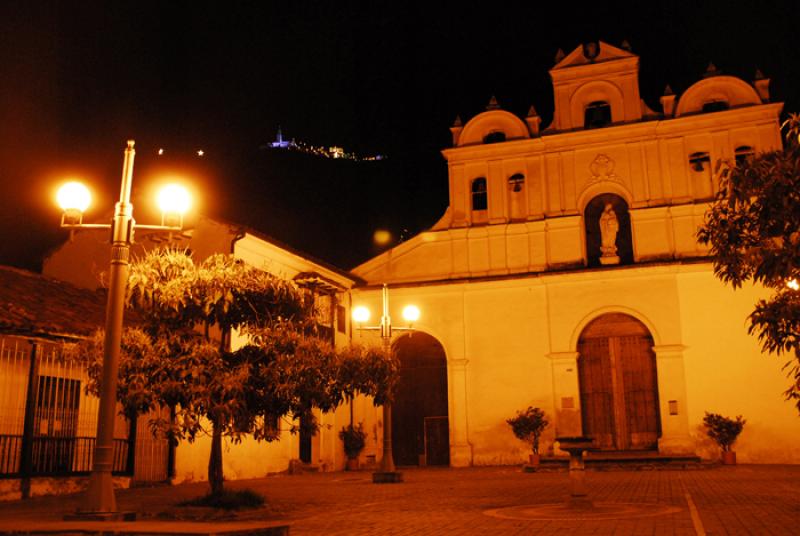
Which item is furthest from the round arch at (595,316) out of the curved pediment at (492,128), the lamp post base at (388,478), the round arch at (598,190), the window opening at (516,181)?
the lamp post base at (388,478)

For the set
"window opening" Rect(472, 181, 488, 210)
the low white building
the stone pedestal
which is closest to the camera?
the stone pedestal

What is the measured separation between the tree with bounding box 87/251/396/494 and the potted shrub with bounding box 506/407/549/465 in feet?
43.4

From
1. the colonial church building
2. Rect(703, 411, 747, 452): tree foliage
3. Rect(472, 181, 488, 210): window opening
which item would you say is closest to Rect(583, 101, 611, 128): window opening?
the colonial church building

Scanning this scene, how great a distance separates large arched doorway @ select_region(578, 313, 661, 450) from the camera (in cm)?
2441

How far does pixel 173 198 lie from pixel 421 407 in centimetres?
1789

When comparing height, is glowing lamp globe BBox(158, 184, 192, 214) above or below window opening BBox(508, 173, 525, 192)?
below

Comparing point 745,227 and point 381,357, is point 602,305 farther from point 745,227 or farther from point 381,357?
point 745,227

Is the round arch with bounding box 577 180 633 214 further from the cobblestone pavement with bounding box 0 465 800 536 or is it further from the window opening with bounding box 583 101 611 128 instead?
the cobblestone pavement with bounding box 0 465 800 536

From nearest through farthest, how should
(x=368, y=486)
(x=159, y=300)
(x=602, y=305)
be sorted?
(x=159, y=300), (x=368, y=486), (x=602, y=305)

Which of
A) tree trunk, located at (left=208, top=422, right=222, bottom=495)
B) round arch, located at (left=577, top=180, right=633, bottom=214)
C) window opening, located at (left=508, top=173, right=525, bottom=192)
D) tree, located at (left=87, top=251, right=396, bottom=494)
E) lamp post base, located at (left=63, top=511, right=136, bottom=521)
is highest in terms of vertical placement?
window opening, located at (left=508, top=173, right=525, bottom=192)

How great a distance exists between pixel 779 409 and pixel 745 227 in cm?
1757

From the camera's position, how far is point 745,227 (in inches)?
314

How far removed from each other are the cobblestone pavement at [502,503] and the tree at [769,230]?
265 centimetres

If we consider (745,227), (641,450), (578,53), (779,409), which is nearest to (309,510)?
(745,227)
